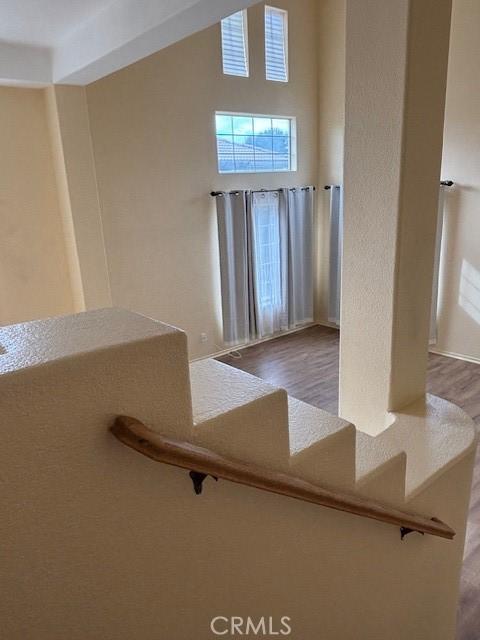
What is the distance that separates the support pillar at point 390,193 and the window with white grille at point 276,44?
376cm

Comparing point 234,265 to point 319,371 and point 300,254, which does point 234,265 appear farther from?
point 319,371

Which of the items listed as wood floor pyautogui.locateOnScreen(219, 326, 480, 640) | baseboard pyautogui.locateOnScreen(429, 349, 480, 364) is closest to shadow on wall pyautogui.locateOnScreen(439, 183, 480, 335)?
baseboard pyautogui.locateOnScreen(429, 349, 480, 364)

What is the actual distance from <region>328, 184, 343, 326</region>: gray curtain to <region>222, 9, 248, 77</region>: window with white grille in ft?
5.72

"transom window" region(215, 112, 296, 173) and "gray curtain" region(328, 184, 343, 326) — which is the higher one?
"transom window" region(215, 112, 296, 173)

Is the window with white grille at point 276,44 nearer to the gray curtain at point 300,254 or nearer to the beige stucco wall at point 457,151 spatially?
the beige stucco wall at point 457,151

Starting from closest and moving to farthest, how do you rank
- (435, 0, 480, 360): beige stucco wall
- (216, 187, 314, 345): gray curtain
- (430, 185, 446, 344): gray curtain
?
(435, 0, 480, 360): beige stucco wall
(430, 185, 446, 344): gray curtain
(216, 187, 314, 345): gray curtain

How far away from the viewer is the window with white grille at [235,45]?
462cm

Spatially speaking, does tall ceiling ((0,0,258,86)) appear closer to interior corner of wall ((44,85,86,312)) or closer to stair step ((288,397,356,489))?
interior corner of wall ((44,85,86,312))

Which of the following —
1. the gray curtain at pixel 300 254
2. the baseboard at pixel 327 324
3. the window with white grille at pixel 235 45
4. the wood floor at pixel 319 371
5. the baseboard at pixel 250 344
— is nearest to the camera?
the wood floor at pixel 319 371

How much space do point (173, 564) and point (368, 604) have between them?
3.36 ft

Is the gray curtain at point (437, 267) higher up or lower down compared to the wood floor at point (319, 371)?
higher up

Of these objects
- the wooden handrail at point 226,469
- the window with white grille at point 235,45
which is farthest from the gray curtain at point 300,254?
the wooden handrail at point 226,469

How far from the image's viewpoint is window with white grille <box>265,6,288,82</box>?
493 cm

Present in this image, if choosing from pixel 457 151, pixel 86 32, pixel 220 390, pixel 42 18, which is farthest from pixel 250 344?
pixel 220 390
